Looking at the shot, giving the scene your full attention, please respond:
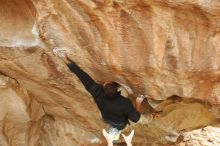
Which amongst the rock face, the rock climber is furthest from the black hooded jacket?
the rock face

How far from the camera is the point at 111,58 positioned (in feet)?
10.6

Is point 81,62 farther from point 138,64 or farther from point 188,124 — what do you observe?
point 188,124

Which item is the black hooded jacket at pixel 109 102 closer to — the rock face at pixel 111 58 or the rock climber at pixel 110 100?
the rock climber at pixel 110 100

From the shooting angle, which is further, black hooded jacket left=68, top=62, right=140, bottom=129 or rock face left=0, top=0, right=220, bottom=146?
black hooded jacket left=68, top=62, right=140, bottom=129

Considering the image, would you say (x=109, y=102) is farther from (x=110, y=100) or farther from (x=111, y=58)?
(x=111, y=58)

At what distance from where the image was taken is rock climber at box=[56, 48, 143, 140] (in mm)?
3172

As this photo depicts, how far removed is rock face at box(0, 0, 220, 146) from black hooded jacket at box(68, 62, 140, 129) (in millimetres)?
118

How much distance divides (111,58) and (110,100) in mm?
299

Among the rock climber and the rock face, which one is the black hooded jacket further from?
the rock face

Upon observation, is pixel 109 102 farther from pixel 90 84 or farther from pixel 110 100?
pixel 90 84

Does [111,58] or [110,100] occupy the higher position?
[111,58]

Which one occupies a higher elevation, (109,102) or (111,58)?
(111,58)

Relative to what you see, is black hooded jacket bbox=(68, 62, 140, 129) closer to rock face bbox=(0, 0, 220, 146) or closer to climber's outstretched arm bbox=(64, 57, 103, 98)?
climber's outstretched arm bbox=(64, 57, 103, 98)

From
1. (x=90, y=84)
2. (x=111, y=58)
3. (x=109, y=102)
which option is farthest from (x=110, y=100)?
(x=111, y=58)
